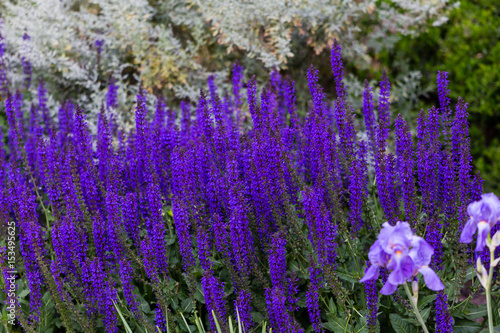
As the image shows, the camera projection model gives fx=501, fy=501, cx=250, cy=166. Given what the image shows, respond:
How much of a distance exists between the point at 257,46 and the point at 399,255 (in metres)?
5.00

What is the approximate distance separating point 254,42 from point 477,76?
298 cm

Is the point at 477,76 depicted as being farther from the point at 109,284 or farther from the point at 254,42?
the point at 109,284

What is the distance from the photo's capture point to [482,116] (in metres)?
6.74

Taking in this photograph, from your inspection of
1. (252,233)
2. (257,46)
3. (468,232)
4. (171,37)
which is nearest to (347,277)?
(252,233)

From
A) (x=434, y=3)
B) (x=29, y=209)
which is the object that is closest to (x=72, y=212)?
(x=29, y=209)

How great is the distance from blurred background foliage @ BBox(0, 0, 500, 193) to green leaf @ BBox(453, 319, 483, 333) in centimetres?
366

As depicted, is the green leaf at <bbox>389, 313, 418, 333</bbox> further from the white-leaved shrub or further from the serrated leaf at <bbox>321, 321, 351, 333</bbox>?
the white-leaved shrub

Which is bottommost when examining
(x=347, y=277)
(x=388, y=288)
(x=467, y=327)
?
(x=467, y=327)

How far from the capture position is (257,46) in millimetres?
6371

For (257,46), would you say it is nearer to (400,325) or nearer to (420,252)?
(400,325)

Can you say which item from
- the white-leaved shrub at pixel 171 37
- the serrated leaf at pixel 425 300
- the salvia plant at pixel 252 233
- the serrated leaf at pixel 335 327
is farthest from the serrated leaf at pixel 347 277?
the white-leaved shrub at pixel 171 37

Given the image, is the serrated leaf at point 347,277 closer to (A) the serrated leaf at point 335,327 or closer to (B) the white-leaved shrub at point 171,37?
(A) the serrated leaf at point 335,327

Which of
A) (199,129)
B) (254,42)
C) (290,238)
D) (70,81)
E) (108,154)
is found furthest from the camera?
(70,81)

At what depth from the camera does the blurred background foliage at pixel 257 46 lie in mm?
6266
